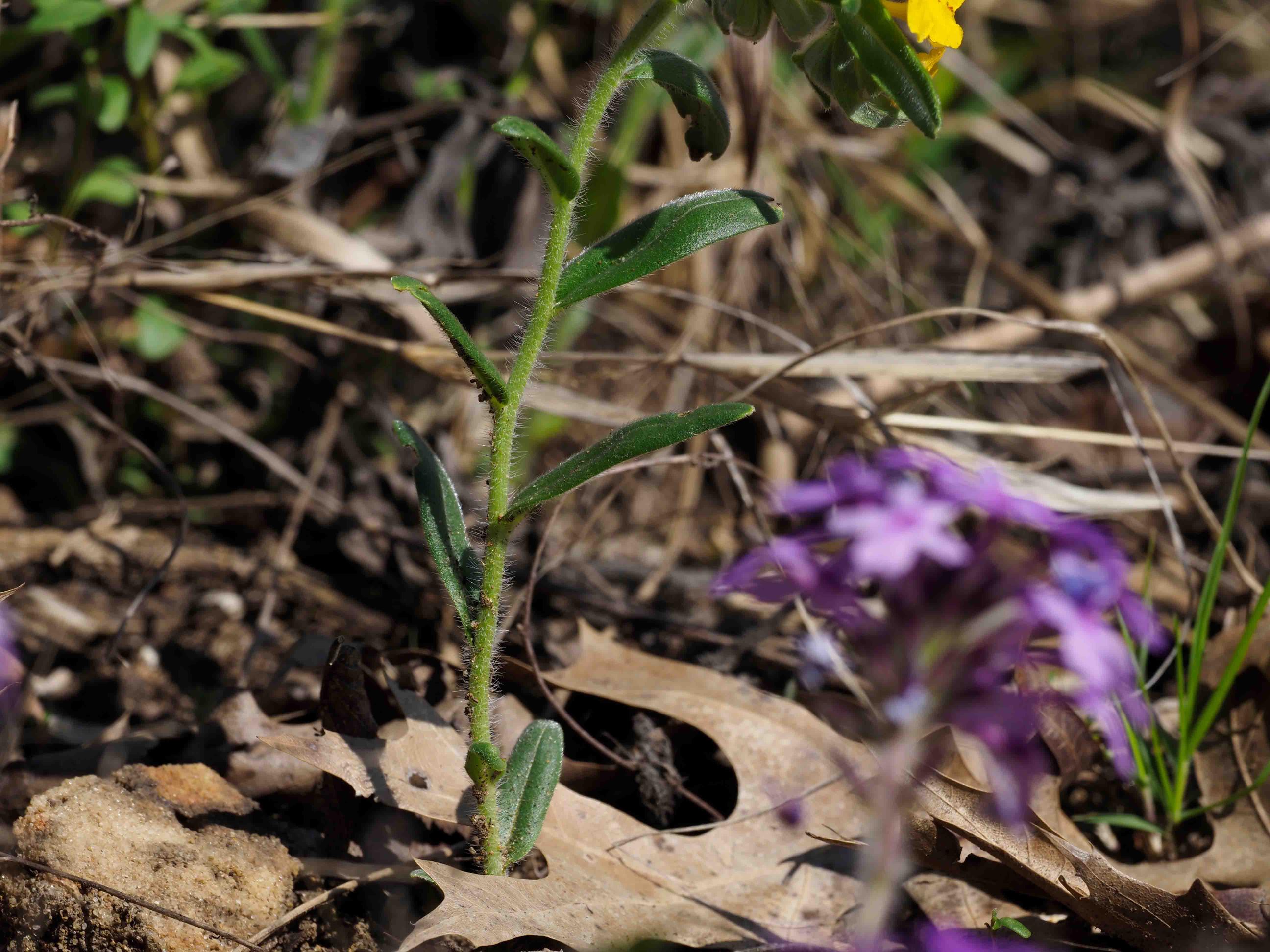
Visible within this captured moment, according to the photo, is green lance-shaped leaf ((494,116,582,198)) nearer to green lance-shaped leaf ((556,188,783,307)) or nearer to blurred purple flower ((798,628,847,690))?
green lance-shaped leaf ((556,188,783,307))

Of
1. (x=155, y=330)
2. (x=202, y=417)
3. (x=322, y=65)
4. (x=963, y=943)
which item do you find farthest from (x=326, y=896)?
(x=322, y=65)


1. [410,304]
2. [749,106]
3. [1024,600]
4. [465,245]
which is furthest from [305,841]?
[749,106]

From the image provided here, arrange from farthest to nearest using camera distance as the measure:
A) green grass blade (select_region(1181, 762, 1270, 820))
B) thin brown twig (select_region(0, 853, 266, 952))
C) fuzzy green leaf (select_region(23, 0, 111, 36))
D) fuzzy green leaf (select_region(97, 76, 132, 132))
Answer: fuzzy green leaf (select_region(97, 76, 132, 132)), fuzzy green leaf (select_region(23, 0, 111, 36)), green grass blade (select_region(1181, 762, 1270, 820)), thin brown twig (select_region(0, 853, 266, 952))

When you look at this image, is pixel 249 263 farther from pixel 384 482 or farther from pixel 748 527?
pixel 748 527

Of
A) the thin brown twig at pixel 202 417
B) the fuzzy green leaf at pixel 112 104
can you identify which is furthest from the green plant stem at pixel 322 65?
the thin brown twig at pixel 202 417

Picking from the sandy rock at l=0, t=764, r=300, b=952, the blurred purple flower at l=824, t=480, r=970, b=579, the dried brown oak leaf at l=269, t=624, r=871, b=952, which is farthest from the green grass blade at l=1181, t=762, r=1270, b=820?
the sandy rock at l=0, t=764, r=300, b=952
